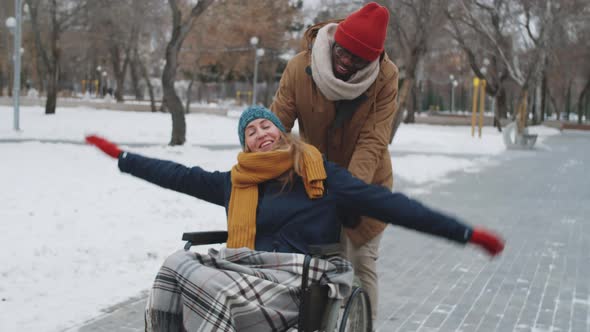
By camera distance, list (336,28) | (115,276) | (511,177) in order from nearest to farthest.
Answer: (336,28), (115,276), (511,177)

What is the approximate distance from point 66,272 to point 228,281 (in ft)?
11.6

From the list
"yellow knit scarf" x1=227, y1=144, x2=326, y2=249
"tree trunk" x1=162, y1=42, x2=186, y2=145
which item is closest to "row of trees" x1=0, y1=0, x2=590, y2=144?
"tree trunk" x1=162, y1=42, x2=186, y2=145

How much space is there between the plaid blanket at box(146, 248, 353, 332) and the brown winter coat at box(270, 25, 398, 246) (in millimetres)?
708

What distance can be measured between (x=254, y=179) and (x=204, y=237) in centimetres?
39

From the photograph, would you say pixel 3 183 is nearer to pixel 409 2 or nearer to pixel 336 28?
pixel 336 28

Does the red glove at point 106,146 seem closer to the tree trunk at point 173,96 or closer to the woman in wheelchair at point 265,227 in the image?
the woman in wheelchair at point 265,227

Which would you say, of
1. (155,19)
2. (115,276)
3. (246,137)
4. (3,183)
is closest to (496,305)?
(115,276)

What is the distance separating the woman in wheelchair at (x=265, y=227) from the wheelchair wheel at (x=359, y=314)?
10.7 inches

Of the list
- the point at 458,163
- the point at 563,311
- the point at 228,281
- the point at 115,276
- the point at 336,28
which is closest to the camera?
the point at 228,281

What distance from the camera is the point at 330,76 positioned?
140 inches

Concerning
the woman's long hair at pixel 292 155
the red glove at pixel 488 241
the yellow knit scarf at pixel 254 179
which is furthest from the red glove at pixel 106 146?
the red glove at pixel 488 241

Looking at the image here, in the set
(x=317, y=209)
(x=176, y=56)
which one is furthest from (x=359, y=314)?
(x=176, y=56)

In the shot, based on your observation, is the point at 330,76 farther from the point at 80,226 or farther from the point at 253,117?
the point at 80,226

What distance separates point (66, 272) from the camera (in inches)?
242
